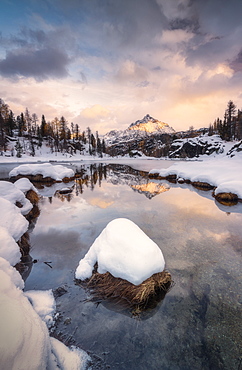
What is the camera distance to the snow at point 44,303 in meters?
3.64

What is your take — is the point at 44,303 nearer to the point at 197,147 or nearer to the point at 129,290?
the point at 129,290

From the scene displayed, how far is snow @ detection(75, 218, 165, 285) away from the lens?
416 cm

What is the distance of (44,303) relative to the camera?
3998 mm

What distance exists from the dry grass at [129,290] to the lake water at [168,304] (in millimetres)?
173

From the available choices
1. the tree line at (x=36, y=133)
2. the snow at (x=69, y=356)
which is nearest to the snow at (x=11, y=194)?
the snow at (x=69, y=356)

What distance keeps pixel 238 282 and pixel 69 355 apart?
468cm

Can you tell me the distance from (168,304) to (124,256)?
1539 mm

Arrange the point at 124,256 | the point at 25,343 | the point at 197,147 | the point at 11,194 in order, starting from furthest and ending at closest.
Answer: the point at 197,147 < the point at 11,194 < the point at 124,256 < the point at 25,343

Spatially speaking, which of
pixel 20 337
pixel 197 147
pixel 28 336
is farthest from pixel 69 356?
pixel 197 147

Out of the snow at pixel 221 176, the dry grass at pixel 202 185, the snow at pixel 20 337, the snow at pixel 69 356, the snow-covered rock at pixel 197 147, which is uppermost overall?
the snow-covered rock at pixel 197 147

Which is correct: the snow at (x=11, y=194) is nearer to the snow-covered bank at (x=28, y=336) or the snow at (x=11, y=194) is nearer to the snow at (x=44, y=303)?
the snow-covered bank at (x=28, y=336)

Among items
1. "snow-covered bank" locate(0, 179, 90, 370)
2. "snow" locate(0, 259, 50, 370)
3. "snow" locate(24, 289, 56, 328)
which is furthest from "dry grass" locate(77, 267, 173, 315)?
"snow" locate(0, 259, 50, 370)

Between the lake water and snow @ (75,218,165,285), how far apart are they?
0.68 m

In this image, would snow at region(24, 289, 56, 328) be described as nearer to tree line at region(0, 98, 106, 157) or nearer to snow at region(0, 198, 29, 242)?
snow at region(0, 198, 29, 242)
